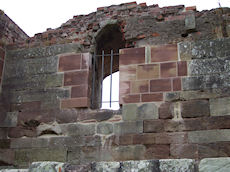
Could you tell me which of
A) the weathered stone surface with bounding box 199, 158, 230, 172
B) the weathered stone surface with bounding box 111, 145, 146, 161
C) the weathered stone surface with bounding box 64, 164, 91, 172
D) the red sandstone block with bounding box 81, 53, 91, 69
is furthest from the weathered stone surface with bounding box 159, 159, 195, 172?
the red sandstone block with bounding box 81, 53, 91, 69

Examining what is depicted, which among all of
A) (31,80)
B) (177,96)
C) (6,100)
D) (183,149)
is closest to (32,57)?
(31,80)

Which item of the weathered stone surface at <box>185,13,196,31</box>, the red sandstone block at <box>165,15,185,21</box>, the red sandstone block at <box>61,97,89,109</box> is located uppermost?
the red sandstone block at <box>165,15,185,21</box>

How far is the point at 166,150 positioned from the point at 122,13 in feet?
9.45

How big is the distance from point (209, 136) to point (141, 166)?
2.63m

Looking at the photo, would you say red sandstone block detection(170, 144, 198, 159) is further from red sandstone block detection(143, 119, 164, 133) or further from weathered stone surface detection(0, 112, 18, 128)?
weathered stone surface detection(0, 112, 18, 128)

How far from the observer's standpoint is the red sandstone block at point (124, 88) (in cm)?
615

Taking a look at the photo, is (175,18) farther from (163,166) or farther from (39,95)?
(163,166)

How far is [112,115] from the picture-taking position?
6.08m

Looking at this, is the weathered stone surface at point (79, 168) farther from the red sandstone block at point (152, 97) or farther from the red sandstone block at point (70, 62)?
the red sandstone block at point (70, 62)

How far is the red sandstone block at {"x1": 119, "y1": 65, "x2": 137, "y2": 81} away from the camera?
6.21 metres

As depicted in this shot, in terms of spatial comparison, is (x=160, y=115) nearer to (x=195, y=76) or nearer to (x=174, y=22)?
(x=195, y=76)

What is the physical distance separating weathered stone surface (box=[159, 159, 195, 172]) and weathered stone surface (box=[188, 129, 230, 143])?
2515 mm

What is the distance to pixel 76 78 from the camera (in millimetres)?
6520

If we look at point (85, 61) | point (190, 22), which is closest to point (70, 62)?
point (85, 61)
